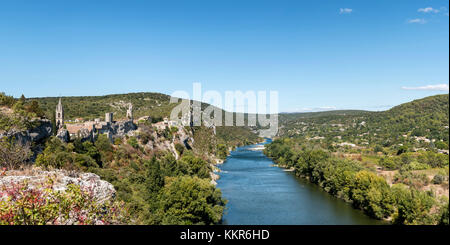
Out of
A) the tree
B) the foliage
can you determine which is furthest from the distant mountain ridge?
the tree

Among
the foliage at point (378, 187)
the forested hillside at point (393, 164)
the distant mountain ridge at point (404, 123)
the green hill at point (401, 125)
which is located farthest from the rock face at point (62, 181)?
the distant mountain ridge at point (404, 123)

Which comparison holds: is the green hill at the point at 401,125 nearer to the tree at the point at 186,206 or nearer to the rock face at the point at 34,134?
the tree at the point at 186,206

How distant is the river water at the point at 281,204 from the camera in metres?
20.2

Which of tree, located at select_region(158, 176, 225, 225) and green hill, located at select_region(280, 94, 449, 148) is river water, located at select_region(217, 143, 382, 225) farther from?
green hill, located at select_region(280, 94, 449, 148)

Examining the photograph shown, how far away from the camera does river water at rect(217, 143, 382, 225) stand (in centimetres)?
2020

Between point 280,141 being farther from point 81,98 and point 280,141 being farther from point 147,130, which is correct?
point 81,98

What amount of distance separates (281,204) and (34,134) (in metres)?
18.4

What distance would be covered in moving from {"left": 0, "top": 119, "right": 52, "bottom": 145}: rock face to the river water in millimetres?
13036

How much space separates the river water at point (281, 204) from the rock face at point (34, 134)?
42.8 ft
